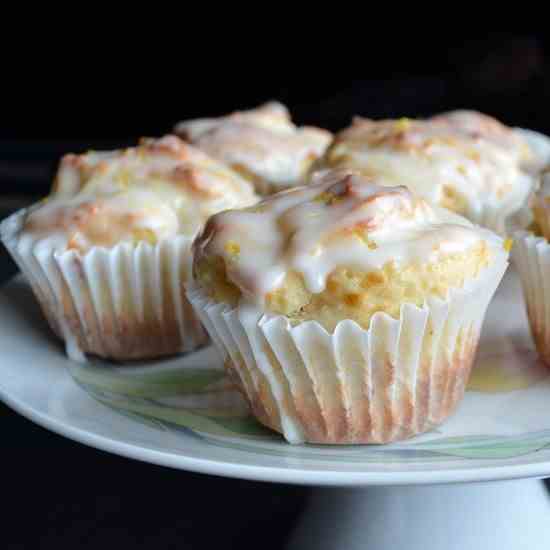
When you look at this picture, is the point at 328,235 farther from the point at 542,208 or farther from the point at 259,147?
the point at 259,147

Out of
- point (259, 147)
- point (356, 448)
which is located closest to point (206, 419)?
point (356, 448)

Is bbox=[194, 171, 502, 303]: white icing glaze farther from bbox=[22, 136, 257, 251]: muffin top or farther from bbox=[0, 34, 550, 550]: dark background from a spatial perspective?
bbox=[0, 34, 550, 550]: dark background

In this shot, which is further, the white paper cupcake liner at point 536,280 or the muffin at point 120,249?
the muffin at point 120,249

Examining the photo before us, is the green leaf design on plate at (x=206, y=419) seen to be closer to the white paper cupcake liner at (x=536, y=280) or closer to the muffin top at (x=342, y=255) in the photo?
the muffin top at (x=342, y=255)

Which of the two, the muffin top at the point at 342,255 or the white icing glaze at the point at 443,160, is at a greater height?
the muffin top at the point at 342,255

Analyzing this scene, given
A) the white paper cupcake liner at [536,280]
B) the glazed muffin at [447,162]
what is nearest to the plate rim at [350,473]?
the white paper cupcake liner at [536,280]

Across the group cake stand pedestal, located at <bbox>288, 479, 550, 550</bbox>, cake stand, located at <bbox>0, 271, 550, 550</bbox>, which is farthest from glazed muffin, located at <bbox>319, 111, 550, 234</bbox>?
cake stand pedestal, located at <bbox>288, 479, 550, 550</bbox>

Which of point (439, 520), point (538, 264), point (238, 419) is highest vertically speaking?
point (538, 264)
